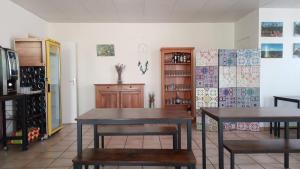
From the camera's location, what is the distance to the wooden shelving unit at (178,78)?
6480 mm

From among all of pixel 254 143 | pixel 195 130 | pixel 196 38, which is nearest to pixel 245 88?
pixel 195 130

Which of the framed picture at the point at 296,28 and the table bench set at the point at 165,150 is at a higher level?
the framed picture at the point at 296,28

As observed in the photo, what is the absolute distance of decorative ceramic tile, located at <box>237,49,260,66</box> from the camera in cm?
553

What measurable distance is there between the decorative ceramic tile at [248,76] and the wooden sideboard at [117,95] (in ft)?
7.89

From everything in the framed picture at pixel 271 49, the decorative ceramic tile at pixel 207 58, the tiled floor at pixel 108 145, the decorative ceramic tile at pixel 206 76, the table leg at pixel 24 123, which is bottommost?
the tiled floor at pixel 108 145

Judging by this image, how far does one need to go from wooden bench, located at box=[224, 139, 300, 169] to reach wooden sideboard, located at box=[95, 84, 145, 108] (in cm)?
373

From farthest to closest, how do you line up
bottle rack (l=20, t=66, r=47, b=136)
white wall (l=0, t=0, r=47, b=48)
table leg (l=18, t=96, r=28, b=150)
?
bottle rack (l=20, t=66, r=47, b=136) → white wall (l=0, t=0, r=47, b=48) → table leg (l=18, t=96, r=28, b=150)

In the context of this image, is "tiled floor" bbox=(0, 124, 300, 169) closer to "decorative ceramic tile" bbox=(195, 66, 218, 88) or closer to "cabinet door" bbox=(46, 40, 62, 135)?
"cabinet door" bbox=(46, 40, 62, 135)

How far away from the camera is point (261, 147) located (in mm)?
2590

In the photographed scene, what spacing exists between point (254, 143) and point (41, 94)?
3960 millimetres

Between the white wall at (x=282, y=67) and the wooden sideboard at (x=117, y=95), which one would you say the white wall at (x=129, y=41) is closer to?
the wooden sideboard at (x=117, y=95)

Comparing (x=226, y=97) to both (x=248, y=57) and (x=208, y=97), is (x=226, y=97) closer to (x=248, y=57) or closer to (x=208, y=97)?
(x=208, y=97)

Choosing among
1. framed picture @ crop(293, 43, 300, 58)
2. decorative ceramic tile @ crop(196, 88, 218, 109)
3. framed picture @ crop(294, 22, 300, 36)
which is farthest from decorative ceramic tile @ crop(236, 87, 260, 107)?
framed picture @ crop(294, 22, 300, 36)

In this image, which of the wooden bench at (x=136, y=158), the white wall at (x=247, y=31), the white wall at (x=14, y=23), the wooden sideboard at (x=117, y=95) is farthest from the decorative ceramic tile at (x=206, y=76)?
the white wall at (x=14, y=23)
